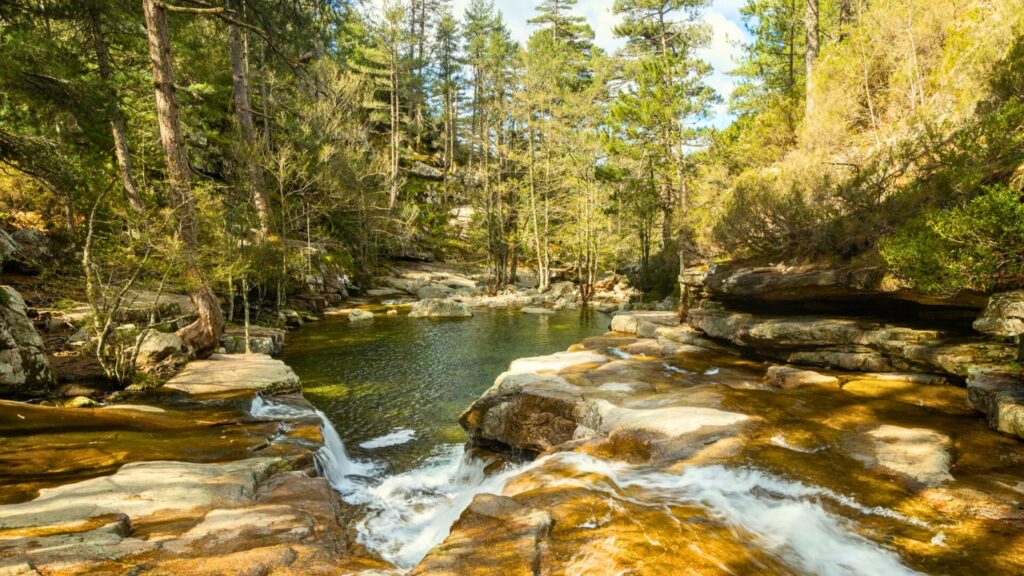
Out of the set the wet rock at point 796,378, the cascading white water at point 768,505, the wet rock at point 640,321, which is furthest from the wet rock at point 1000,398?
the wet rock at point 640,321

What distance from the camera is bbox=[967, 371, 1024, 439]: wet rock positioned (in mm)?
5633

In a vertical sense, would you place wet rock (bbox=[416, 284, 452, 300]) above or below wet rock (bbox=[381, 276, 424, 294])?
below

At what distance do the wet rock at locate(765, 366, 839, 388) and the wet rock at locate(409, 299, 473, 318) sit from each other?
55.7 ft

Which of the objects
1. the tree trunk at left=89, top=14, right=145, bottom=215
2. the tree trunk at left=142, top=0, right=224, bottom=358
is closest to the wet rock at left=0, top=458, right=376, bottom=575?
the tree trunk at left=142, top=0, right=224, bottom=358

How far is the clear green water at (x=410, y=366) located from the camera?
10.2 meters

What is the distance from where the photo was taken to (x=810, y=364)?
9672 mm

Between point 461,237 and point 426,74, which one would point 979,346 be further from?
point 426,74

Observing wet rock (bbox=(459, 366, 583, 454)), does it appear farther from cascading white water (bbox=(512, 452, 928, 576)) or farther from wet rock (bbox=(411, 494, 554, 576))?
wet rock (bbox=(411, 494, 554, 576))

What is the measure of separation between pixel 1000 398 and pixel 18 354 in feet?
48.0

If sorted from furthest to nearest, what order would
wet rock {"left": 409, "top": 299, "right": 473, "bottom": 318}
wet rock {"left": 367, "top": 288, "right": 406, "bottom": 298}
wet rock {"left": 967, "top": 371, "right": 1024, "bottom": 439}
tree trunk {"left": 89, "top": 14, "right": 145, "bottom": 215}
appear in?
wet rock {"left": 367, "top": 288, "right": 406, "bottom": 298} → wet rock {"left": 409, "top": 299, "right": 473, "bottom": 318} → tree trunk {"left": 89, "top": 14, "right": 145, "bottom": 215} → wet rock {"left": 967, "top": 371, "right": 1024, "bottom": 439}

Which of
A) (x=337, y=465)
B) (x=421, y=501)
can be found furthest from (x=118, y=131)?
(x=421, y=501)

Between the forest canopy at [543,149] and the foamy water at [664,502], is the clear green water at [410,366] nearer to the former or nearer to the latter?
the foamy water at [664,502]

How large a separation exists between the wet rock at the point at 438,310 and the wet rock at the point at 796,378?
16971 mm

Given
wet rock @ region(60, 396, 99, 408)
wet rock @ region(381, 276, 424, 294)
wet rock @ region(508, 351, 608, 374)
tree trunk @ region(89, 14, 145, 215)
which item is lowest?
wet rock @ region(508, 351, 608, 374)
